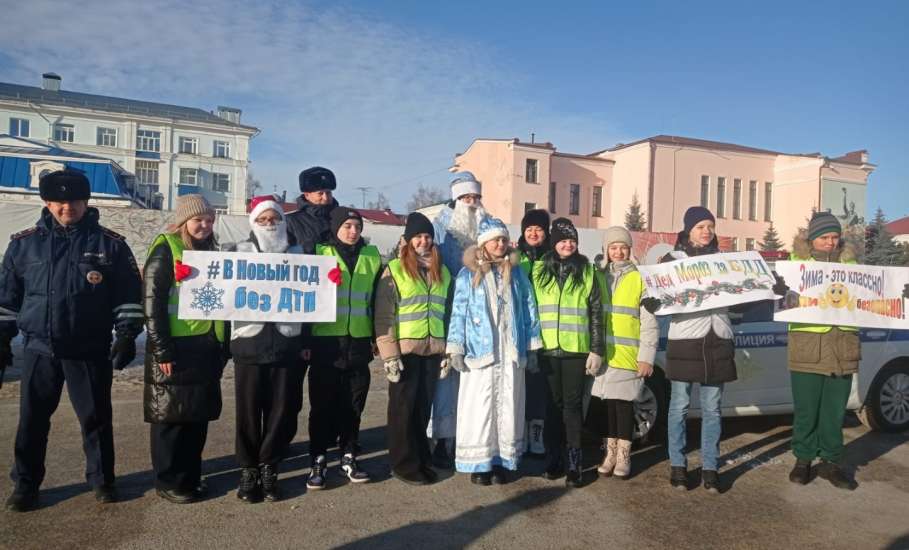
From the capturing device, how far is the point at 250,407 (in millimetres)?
4703

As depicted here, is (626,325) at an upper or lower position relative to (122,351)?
upper

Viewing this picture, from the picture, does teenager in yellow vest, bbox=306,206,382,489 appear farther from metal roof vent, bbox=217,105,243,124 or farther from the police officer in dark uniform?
metal roof vent, bbox=217,105,243,124

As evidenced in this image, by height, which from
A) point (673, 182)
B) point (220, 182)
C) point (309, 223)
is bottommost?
point (309, 223)

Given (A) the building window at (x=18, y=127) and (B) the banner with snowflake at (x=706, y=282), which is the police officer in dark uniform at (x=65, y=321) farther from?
(A) the building window at (x=18, y=127)

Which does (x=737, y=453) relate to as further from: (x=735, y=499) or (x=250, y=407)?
(x=250, y=407)

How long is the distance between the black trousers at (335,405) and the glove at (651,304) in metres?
2.31

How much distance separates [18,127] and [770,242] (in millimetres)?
65412

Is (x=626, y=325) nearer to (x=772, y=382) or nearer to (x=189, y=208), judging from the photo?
(x=772, y=382)

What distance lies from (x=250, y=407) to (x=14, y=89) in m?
74.6

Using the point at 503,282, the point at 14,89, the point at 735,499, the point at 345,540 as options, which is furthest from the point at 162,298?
the point at 14,89

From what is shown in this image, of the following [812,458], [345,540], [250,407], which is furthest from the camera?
[812,458]

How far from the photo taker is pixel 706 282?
5.27 meters

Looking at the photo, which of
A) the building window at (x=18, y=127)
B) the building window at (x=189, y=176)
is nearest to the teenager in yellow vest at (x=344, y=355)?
the building window at (x=189, y=176)

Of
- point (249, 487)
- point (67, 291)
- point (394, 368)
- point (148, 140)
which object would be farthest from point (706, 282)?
point (148, 140)
